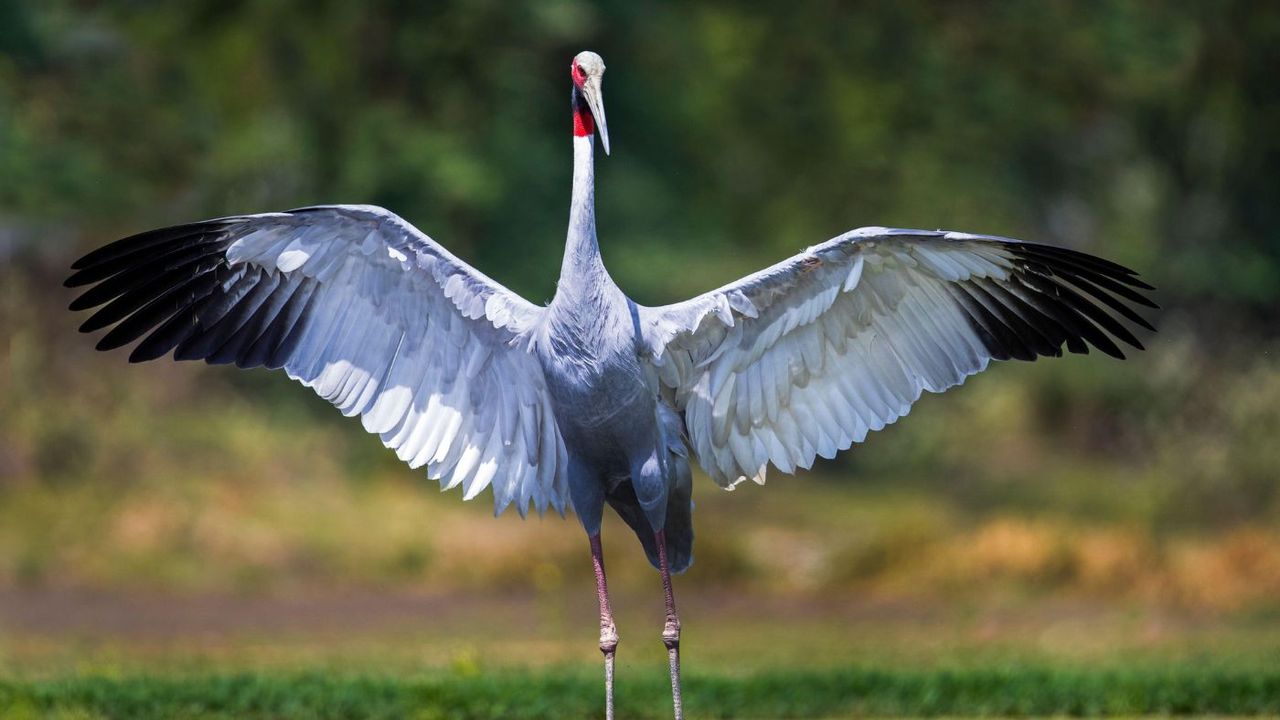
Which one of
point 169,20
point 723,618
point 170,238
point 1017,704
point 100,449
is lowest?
point 1017,704

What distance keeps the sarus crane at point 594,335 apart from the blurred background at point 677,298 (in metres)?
2.16

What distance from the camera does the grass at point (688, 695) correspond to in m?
7.44

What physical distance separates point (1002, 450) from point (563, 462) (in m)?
10.1

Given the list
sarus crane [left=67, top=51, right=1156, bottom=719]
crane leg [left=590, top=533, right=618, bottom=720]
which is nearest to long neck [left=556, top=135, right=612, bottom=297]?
sarus crane [left=67, top=51, right=1156, bottom=719]

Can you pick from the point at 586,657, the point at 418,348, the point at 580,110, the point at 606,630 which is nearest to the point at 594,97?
the point at 580,110

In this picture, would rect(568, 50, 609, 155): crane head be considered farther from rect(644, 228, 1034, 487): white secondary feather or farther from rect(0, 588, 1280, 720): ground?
rect(0, 588, 1280, 720): ground

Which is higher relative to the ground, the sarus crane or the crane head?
the crane head

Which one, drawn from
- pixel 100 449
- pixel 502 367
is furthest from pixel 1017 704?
pixel 100 449

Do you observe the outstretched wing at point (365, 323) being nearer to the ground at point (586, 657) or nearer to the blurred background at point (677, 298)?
the ground at point (586, 657)

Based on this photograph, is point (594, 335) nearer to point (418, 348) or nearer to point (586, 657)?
point (418, 348)

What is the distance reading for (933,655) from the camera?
34.2 feet

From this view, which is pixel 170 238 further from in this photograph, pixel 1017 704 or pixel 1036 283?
pixel 1017 704

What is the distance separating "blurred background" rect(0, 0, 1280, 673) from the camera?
12445 mm

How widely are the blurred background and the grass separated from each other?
1037mm
